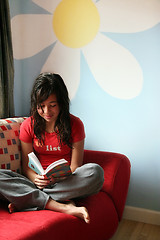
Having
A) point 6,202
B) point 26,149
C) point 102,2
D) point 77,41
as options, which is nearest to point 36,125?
point 26,149

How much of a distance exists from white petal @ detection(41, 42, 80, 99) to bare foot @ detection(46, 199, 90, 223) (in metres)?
1.07

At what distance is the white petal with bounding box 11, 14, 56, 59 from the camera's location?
2.62 metres

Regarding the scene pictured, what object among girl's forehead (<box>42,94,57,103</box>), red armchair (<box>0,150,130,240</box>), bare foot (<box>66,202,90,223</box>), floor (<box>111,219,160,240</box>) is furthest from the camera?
floor (<box>111,219,160,240</box>)

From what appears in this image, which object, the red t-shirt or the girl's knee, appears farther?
the red t-shirt

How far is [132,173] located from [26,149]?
0.86 m

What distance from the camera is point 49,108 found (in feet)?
6.27

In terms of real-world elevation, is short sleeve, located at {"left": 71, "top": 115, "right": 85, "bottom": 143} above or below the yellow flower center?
below

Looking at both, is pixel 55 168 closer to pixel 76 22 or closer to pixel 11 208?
pixel 11 208

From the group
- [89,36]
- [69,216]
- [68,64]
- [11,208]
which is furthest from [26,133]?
[89,36]

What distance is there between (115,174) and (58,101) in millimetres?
588

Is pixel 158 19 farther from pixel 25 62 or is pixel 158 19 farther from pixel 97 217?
pixel 97 217

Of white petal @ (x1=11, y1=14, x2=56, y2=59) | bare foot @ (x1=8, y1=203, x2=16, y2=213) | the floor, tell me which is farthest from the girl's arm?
white petal @ (x1=11, y1=14, x2=56, y2=59)

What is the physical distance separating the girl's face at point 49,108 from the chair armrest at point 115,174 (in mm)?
452

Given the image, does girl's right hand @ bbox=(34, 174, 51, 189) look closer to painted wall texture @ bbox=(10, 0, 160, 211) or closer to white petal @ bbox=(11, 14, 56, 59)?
painted wall texture @ bbox=(10, 0, 160, 211)
